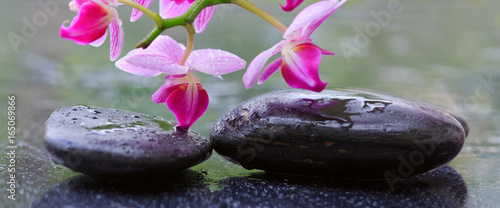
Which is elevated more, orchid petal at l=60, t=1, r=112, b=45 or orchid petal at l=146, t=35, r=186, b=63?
orchid petal at l=60, t=1, r=112, b=45

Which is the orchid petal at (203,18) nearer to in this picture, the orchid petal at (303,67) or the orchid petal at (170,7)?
the orchid petal at (170,7)

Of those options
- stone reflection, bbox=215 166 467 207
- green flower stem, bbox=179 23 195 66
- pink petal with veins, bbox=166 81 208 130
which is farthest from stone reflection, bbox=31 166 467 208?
green flower stem, bbox=179 23 195 66

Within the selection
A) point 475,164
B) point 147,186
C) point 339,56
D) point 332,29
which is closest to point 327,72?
point 339,56

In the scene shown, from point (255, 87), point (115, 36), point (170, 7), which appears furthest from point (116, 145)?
point (255, 87)

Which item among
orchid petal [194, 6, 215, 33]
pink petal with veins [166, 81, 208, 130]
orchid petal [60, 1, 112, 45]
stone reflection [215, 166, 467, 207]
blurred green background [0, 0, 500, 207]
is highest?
orchid petal [60, 1, 112, 45]

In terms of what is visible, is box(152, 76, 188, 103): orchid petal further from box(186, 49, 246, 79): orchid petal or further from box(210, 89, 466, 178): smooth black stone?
box(210, 89, 466, 178): smooth black stone

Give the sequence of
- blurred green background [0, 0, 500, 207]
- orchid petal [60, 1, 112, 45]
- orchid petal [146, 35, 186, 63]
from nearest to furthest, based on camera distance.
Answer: orchid petal [60, 1, 112, 45] < orchid petal [146, 35, 186, 63] < blurred green background [0, 0, 500, 207]

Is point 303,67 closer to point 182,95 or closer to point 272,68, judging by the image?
point 272,68

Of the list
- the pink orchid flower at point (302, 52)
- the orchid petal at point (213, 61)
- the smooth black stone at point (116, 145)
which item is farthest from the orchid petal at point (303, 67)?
the smooth black stone at point (116, 145)
